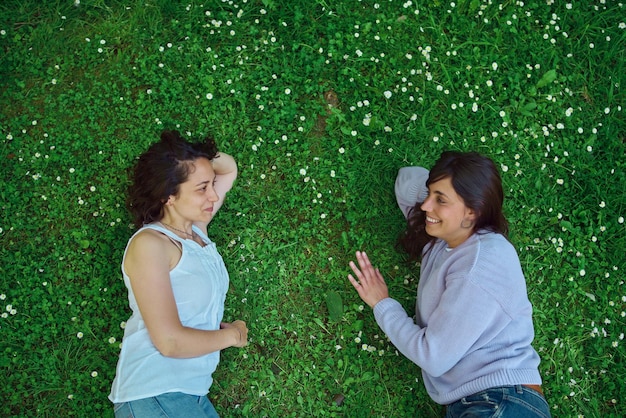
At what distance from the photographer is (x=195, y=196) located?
3.80 metres

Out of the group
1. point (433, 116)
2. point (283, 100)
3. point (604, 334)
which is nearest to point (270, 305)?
point (283, 100)

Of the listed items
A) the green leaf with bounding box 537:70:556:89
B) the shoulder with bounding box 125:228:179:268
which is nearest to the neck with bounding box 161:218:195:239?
the shoulder with bounding box 125:228:179:268

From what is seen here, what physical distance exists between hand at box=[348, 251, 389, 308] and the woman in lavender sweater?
36cm

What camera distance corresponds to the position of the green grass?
4.53 m

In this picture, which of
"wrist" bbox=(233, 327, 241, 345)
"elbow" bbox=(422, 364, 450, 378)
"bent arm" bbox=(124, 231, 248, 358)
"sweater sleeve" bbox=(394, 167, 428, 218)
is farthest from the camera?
"sweater sleeve" bbox=(394, 167, 428, 218)

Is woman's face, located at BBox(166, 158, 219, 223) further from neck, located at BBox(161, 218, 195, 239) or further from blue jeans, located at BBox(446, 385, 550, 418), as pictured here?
blue jeans, located at BBox(446, 385, 550, 418)

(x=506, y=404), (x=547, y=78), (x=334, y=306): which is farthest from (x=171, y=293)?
(x=547, y=78)

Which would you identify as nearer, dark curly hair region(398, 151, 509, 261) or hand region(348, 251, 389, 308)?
dark curly hair region(398, 151, 509, 261)

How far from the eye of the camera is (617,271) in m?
4.83

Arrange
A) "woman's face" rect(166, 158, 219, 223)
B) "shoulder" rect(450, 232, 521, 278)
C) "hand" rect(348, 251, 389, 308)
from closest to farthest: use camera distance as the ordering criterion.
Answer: "shoulder" rect(450, 232, 521, 278) → "woman's face" rect(166, 158, 219, 223) → "hand" rect(348, 251, 389, 308)

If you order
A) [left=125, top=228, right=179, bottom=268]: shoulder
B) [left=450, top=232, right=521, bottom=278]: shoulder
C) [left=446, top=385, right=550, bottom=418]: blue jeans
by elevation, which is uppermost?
[left=450, top=232, right=521, bottom=278]: shoulder

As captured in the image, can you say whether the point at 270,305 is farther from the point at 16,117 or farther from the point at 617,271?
the point at 617,271

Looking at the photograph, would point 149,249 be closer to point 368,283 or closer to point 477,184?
point 368,283

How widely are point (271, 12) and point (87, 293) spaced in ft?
10.2
